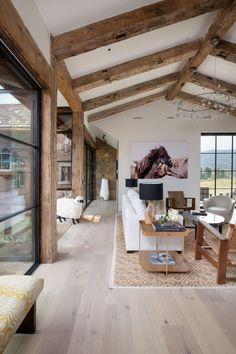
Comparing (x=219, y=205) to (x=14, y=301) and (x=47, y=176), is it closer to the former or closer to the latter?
(x=47, y=176)

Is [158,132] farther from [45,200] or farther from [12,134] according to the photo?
[12,134]

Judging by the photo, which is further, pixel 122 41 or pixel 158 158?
pixel 158 158

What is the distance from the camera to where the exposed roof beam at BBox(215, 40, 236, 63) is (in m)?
4.71

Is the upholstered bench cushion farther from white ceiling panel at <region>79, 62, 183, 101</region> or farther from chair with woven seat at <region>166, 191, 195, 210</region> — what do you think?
chair with woven seat at <region>166, 191, 195, 210</region>

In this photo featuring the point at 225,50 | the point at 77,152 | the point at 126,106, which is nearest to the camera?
the point at 225,50

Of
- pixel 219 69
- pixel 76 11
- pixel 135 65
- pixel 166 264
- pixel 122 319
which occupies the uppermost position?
pixel 219 69

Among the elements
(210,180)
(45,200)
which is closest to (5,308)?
(45,200)

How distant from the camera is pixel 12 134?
265 cm

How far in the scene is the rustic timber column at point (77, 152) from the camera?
6652 mm

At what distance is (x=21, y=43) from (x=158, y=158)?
21.6ft

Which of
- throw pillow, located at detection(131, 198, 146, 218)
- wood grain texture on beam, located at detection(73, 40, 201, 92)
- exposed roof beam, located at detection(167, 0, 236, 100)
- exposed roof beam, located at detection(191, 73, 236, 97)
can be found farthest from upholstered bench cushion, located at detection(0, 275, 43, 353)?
exposed roof beam, located at detection(191, 73, 236, 97)

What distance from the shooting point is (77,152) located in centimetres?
668

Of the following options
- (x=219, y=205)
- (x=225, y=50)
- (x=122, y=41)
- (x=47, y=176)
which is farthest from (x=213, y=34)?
(x=219, y=205)

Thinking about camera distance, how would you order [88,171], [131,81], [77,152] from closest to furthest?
1. [131,81]
2. [77,152]
3. [88,171]
